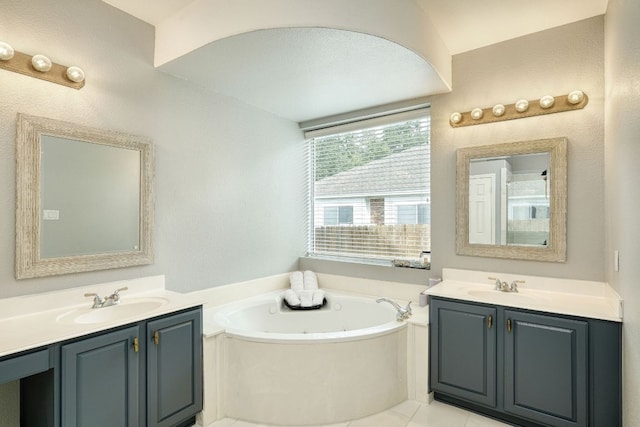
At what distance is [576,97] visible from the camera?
244 cm

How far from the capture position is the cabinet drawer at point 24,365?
1438mm

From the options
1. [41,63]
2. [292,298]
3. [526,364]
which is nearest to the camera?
[41,63]

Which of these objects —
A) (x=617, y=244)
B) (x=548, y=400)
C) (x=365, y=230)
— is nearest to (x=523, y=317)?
(x=548, y=400)

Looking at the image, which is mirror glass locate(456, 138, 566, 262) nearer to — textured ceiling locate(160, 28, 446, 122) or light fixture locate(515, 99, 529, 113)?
light fixture locate(515, 99, 529, 113)

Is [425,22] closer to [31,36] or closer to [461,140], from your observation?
[461,140]

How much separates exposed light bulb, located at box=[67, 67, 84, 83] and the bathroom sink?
1401 millimetres

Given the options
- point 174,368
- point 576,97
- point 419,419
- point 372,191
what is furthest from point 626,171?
point 174,368

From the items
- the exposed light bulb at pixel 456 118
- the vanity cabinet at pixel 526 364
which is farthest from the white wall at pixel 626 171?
the exposed light bulb at pixel 456 118

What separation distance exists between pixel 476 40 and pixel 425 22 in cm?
60

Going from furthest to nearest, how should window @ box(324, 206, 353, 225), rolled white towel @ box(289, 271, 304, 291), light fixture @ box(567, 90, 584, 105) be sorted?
1. window @ box(324, 206, 353, 225)
2. rolled white towel @ box(289, 271, 304, 291)
3. light fixture @ box(567, 90, 584, 105)

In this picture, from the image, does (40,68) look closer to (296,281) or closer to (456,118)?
(296,281)

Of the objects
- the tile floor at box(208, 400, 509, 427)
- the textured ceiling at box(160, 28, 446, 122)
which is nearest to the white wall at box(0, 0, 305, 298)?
the textured ceiling at box(160, 28, 446, 122)

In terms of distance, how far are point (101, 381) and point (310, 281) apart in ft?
6.87

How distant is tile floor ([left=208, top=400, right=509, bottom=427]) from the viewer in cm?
230
